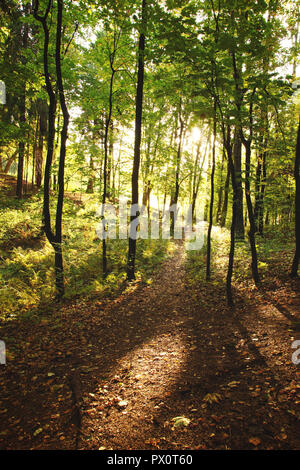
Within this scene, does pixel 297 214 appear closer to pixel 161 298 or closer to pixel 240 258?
pixel 240 258

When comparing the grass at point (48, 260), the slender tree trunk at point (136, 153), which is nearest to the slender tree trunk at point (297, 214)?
the grass at point (48, 260)

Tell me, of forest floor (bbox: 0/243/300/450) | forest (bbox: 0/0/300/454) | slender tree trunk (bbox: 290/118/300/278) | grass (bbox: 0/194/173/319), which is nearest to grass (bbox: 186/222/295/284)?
Result: forest (bbox: 0/0/300/454)

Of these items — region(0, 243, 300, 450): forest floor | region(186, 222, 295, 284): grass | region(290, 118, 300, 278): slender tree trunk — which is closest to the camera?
region(0, 243, 300, 450): forest floor

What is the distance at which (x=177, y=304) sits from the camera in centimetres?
803

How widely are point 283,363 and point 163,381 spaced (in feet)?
7.17

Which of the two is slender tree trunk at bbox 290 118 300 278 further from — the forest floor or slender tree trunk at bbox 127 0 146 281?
slender tree trunk at bbox 127 0 146 281

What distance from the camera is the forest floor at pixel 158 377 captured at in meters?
3.07

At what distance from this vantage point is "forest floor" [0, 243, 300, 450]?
3068 millimetres

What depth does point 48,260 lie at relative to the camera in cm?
1090

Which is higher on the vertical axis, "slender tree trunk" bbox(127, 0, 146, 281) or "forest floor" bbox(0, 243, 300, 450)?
"slender tree trunk" bbox(127, 0, 146, 281)

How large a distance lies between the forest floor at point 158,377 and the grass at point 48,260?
3.66 ft

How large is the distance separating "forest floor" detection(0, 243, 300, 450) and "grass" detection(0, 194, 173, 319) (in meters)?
1.11

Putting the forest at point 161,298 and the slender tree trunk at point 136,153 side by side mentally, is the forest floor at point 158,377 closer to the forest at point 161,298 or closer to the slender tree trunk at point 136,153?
the forest at point 161,298
